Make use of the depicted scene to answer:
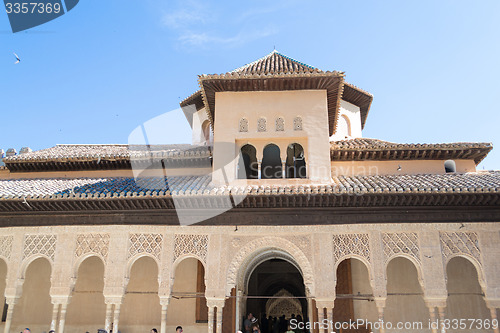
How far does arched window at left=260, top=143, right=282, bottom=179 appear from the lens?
12.7m

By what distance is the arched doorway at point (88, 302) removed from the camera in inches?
451

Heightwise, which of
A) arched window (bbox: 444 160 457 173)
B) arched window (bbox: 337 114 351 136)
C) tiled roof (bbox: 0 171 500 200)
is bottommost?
A: tiled roof (bbox: 0 171 500 200)

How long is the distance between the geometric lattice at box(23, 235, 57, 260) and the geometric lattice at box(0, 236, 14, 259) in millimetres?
401

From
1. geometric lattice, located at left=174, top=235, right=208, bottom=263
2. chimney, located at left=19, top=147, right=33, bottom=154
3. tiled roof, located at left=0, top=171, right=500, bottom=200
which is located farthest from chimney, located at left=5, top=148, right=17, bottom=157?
geometric lattice, located at left=174, top=235, right=208, bottom=263

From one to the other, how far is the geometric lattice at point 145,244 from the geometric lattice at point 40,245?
191cm

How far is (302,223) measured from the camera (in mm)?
9797

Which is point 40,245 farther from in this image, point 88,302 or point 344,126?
point 344,126

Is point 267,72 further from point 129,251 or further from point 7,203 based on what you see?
point 7,203

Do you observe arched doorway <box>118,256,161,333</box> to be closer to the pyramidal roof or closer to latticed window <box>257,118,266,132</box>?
latticed window <box>257,118,266,132</box>

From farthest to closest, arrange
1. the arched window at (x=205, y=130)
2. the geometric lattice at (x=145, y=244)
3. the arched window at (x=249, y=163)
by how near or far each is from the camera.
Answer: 1. the arched window at (x=205, y=130)
2. the arched window at (x=249, y=163)
3. the geometric lattice at (x=145, y=244)

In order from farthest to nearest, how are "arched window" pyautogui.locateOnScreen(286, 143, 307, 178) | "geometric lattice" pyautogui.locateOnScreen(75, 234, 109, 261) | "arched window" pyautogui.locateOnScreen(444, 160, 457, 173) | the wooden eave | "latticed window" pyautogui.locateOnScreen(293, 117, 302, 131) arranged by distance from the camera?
"arched window" pyautogui.locateOnScreen(286, 143, 307, 178) → "arched window" pyautogui.locateOnScreen(444, 160, 457, 173) → "latticed window" pyautogui.locateOnScreen(293, 117, 302, 131) → the wooden eave → "geometric lattice" pyautogui.locateOnScreen(75, 234, 109, 261)

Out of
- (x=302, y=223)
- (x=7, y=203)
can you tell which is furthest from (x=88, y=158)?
(x=302, y=223)

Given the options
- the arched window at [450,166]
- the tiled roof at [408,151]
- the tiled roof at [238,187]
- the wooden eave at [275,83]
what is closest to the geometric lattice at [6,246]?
the tiled roof at [238,187]

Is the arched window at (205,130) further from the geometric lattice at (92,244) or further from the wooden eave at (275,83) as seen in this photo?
the geometric lattice at (92,244)
